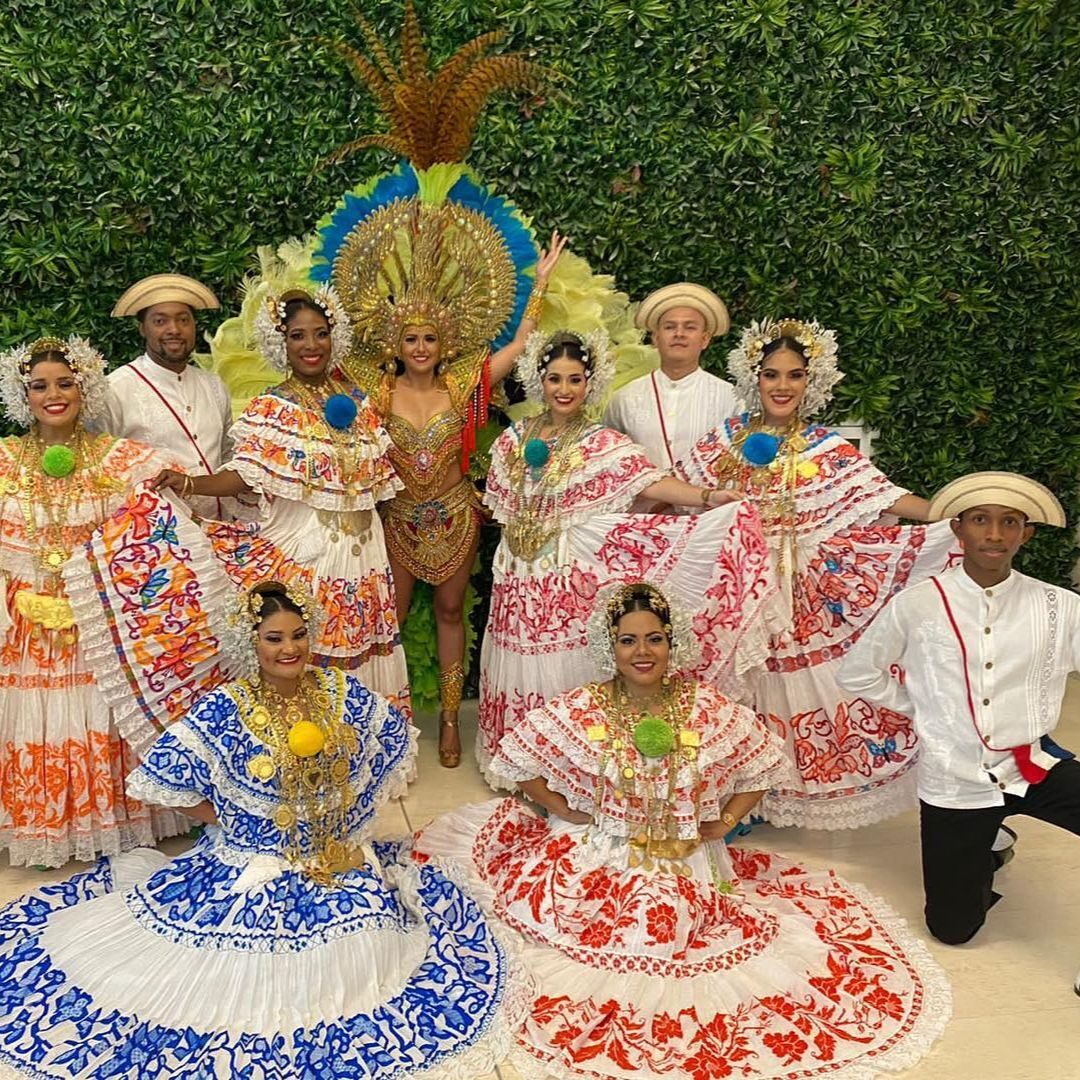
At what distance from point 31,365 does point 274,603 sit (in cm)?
118

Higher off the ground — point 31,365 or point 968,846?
point 31,365

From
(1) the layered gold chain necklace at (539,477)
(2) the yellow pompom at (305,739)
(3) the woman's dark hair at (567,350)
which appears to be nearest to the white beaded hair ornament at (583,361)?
(3) the woman's dark hair at (567,350)

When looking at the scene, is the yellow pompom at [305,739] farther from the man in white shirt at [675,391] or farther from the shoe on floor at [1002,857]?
the shoe on floor at [1002,857]

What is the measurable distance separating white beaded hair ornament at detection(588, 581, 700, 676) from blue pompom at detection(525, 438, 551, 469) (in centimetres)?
78

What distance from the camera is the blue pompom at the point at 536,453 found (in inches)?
150

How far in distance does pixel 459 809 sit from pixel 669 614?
3.75ft

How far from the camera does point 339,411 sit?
148 inches

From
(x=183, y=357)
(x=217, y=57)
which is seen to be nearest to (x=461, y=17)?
(x=217, y=57)

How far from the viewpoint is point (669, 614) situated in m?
3.14

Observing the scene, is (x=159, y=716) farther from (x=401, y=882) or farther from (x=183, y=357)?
(x=183, y=357)

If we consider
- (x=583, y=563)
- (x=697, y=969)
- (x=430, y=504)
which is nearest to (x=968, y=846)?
(x=697, y=969)

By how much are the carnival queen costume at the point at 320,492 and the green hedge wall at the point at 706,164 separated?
101cm

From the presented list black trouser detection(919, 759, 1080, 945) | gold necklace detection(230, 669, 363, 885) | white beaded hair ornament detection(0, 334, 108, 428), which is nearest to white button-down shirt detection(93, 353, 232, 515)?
white beaded hair ornament detection(0, 334, 108, 428)

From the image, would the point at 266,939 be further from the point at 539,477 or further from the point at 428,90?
the point at 428,90
